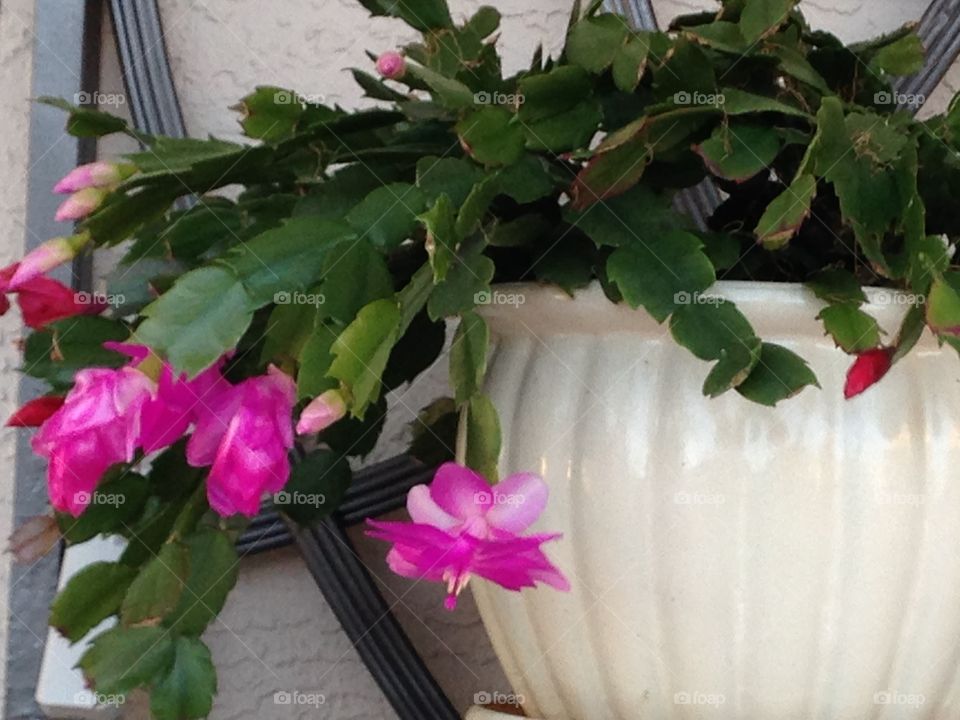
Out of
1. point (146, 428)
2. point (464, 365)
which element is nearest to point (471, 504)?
point (464, 365)

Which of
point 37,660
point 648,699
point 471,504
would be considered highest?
point 471,504

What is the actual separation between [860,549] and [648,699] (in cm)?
13

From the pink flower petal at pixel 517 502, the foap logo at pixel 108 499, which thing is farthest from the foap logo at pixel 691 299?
the foap logo at pixel 108 499

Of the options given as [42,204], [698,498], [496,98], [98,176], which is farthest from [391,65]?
[42,204]

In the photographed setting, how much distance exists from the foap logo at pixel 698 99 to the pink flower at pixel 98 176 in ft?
0.93

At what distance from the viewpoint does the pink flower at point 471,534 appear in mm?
403

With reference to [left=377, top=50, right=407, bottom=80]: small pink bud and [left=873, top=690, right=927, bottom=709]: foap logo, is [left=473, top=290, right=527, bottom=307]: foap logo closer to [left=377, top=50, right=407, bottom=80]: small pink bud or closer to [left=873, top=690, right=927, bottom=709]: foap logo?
[left=377, top=50, right=407, bottom=80]: small pink bud

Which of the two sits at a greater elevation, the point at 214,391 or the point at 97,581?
the point at 214,391

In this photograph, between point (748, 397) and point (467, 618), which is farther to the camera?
point (467, 618)

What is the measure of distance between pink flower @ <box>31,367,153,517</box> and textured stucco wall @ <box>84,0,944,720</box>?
0.48 m

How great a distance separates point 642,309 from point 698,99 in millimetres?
107

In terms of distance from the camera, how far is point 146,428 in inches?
18.1

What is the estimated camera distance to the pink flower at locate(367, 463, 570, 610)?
0.40m

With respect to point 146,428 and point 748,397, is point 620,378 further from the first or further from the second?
point 146,428
